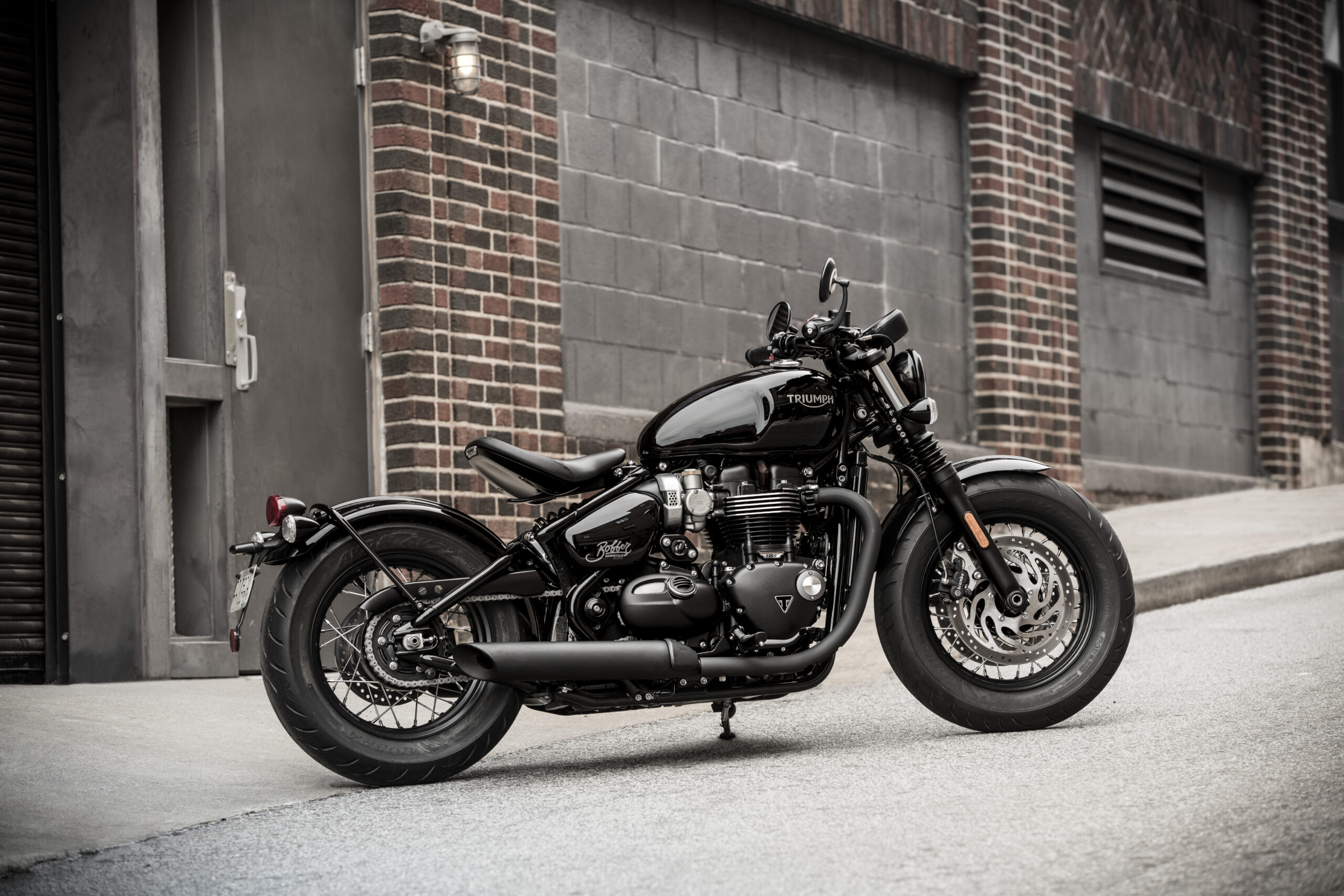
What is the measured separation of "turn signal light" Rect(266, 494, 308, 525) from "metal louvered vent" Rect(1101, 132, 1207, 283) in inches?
356


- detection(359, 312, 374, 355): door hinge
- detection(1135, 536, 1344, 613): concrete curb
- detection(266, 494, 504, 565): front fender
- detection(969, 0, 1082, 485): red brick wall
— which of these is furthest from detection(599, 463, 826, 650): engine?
detection(969, 0, 1082, 485): red brick wall

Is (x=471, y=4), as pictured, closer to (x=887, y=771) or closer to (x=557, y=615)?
(x=557, y=615)

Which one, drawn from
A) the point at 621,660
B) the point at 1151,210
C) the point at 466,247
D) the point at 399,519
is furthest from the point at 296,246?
the point at 1151,210

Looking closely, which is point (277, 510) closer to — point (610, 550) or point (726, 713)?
point (610, 550)

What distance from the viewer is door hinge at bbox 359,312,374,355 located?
25.1 ft

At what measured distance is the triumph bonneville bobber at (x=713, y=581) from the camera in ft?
15.5

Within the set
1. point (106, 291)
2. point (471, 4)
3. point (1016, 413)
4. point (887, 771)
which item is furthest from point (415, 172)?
point (1016, 413)

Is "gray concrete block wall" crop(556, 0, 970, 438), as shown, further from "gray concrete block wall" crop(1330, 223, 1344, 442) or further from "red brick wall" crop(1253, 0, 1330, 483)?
"gray concrete block wall" crop(1330, 223, 1344, 442)

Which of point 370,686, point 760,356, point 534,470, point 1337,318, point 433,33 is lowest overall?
point 370,686

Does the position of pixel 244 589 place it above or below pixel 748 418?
below

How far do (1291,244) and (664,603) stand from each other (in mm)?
10880

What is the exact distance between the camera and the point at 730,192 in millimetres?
9586

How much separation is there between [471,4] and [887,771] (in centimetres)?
483

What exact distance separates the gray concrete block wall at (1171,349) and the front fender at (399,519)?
793 cm
